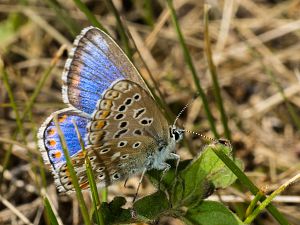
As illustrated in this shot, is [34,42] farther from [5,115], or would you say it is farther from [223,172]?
[223,172]

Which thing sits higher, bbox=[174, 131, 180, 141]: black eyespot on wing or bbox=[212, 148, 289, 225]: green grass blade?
bbox=[174, 131, 180, 141]: black eyespot on wing

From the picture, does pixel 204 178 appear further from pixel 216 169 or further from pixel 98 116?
pixel 98 116

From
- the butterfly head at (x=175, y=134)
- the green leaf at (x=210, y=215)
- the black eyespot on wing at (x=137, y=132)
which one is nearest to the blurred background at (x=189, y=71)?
the butterfly head at (x=175, y=134)

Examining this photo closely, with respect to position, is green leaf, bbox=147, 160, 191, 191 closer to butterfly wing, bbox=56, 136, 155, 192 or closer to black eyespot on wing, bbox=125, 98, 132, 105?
butterfly wing, bbox=56, 136, 155, 192

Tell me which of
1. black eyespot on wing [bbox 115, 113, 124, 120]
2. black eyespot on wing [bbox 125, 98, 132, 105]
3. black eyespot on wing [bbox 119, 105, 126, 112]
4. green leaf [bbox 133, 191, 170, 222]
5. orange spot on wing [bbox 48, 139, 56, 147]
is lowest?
green leaf [bbox 133, 191, 170, 222]

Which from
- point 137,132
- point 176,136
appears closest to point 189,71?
point 176,136

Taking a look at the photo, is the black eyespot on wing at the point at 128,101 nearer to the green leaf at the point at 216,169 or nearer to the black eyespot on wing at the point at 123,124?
the black eyespot on wing at the point at 123,124

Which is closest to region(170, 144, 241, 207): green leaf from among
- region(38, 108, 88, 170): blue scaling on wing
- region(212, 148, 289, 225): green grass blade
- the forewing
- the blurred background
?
region(212, 148, 289, 225): green grass blade

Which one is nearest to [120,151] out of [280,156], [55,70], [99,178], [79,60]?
[99,178]
